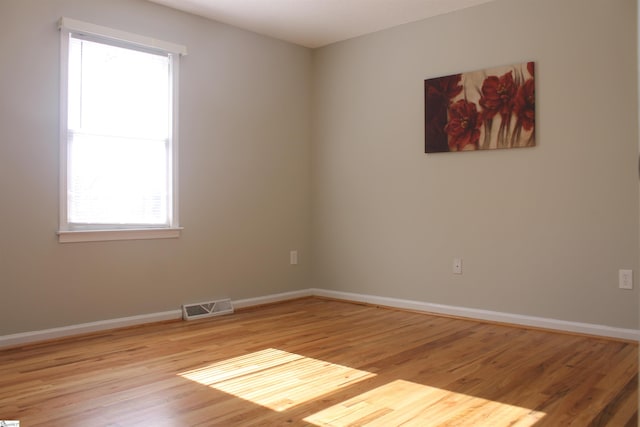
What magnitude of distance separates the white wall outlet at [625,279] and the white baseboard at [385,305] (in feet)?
0.90

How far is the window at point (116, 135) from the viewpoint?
11.8ft

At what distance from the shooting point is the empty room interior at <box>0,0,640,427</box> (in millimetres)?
2592

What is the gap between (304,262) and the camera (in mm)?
5207

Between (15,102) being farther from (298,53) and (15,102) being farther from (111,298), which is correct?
(298,53)

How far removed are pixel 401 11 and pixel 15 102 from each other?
2.81 m

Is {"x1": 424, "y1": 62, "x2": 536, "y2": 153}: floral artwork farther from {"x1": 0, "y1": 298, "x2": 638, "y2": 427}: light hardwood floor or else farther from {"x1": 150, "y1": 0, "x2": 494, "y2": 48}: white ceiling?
{"x1": 0, "y1": 298, "x2": 638, "y2": 427}: light hardwood floor

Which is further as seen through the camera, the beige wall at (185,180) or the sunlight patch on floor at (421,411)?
the beige wall at (185,180)

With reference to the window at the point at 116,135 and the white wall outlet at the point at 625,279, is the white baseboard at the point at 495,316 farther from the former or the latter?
the window at the point at 116,135

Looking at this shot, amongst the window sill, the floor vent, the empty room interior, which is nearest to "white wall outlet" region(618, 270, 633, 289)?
the empty room interior

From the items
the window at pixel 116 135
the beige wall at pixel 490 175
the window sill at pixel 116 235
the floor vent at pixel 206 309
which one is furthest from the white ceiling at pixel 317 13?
the floor vent at pixel 206 309

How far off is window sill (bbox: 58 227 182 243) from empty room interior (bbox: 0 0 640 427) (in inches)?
0.6

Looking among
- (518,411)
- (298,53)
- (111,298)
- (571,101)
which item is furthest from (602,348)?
(298,53)

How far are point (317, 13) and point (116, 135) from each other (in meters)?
1.81

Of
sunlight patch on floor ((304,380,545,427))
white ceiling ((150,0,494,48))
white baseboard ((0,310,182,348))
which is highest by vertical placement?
white ceiling ((150,0,494,48))
